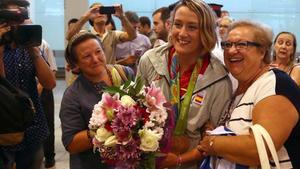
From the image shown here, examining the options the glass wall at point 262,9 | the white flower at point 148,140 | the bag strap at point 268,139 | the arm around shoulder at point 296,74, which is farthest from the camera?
the glass wall at point 262,9

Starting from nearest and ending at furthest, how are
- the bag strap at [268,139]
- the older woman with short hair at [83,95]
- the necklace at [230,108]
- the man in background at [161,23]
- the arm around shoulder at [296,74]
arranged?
the bag strap at [268,139] → the necklace at [230,108] → the older woman with short hair at [83,95] → the arm around shoulder at [296,74] → the man in background at [161,23]

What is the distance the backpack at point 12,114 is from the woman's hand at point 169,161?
0.72 meters

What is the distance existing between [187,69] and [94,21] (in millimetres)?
2887

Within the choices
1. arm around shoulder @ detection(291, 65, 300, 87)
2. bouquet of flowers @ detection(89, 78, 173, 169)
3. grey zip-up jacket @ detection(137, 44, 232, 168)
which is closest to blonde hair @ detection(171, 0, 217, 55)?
grey zip-up jacket @ detection(137, 44, 232, 168)

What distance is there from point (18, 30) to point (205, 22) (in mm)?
976

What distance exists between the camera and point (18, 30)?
7.14 feet

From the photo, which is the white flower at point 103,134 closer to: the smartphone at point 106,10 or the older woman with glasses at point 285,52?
the smartphone at point 106,10

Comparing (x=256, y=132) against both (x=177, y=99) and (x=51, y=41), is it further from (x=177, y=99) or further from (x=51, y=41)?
(x=51, y=41)

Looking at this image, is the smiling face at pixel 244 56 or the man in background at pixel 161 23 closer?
the smiling face at pixel 244 56

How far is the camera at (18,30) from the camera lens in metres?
2.14

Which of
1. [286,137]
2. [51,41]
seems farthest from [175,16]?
[51,41]

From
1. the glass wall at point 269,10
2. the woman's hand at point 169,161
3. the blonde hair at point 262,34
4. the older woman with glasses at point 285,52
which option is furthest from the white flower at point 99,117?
the glass wall at point 269,10

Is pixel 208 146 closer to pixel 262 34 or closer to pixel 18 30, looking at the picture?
pixel 262 34

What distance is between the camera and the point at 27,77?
259cm
